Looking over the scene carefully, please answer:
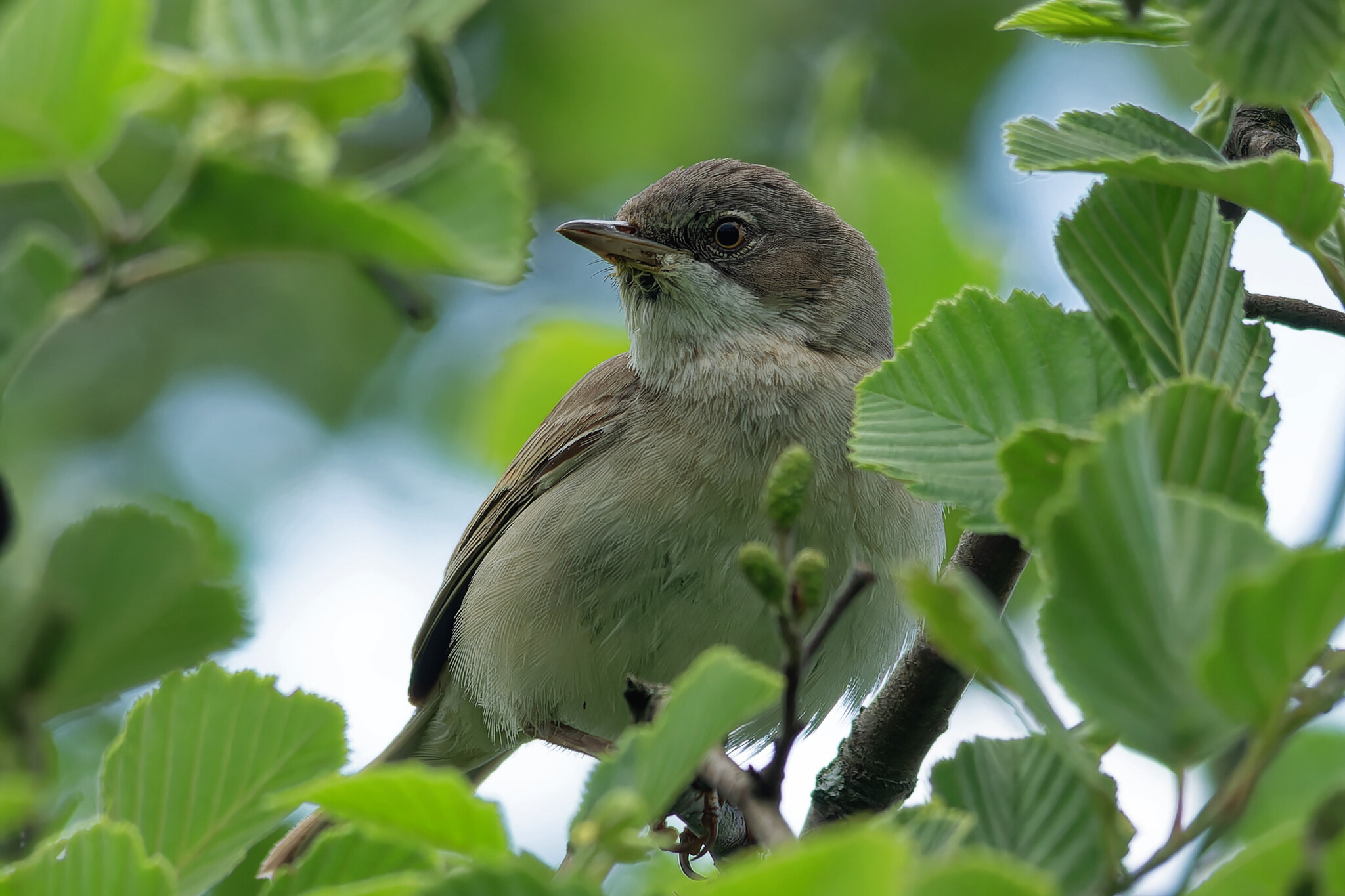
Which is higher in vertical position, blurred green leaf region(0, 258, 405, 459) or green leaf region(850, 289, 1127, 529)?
green leaf region(850, 289, 1127, 529)

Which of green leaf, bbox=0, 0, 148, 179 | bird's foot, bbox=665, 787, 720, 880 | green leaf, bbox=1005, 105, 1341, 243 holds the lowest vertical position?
bird's foot, bbox=665, 787, 720, 880

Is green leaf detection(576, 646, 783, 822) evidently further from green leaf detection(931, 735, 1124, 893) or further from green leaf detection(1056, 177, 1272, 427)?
green leaf detection(1056, 177, 1272, 427)

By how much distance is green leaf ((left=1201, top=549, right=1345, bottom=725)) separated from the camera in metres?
1.06

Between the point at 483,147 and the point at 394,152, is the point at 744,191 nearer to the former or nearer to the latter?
the point at 483,147

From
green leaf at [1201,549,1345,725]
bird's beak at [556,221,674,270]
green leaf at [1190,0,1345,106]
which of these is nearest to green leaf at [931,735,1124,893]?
green leaf at [1201,549,1345,725]

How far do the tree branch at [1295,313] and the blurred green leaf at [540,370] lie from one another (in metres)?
2.65

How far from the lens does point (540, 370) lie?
14.9 feet

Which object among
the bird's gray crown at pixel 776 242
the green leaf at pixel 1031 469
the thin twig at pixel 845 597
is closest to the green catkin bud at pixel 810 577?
the thin twig at pixel 845 597

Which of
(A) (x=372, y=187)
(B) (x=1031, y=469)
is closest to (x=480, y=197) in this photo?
(A) (x=372, y=187)

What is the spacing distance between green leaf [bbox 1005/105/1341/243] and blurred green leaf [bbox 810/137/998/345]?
205 centimetres

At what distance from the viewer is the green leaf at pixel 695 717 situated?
1.22m

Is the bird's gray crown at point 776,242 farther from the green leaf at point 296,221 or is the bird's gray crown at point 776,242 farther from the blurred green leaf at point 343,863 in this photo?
the blurred green leaf at point 343,863

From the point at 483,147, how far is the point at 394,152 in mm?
6527

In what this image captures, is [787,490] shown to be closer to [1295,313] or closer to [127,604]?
[1295,313]
